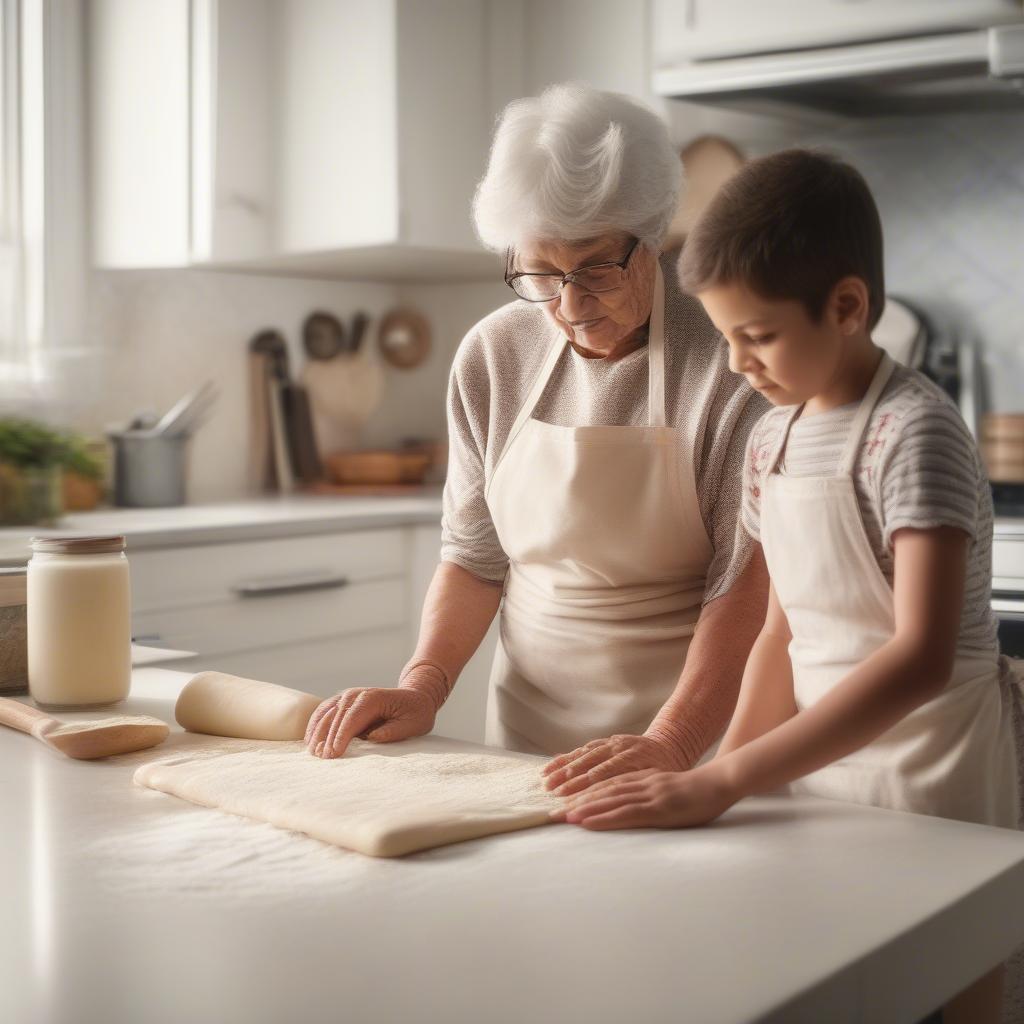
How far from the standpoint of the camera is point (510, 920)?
75 cm

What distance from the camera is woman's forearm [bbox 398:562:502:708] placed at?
4.48ft

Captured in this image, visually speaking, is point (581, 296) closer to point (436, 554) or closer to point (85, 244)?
point (436, 554)

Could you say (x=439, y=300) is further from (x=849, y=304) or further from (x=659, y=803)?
(x=659, y=803)

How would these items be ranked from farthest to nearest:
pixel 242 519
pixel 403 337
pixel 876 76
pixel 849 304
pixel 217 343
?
pixel 403 337 < pixel 217 343 < pixel 242 519 < pixel 876 76 < pixel 849 304

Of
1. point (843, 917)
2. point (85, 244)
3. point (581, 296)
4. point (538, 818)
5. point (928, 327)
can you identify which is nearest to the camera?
point (843, 917)

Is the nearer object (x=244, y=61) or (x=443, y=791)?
(x=443, y=791)

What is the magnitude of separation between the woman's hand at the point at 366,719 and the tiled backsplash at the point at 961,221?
1.99 metres

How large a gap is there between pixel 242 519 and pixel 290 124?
37.7 inches

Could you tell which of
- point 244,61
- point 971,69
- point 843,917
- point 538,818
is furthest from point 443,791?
point 244,61

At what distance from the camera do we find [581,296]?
136 centimetres

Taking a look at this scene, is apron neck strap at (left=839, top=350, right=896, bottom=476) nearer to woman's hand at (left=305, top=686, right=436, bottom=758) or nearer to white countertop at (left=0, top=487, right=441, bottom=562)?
woman's hand at (left=305, top=686, right=436, bottom=758)

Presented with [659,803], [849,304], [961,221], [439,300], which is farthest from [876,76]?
[659,803]

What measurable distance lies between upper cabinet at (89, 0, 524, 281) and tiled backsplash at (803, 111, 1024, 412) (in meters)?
0.82

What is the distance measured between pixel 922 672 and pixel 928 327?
215cm
